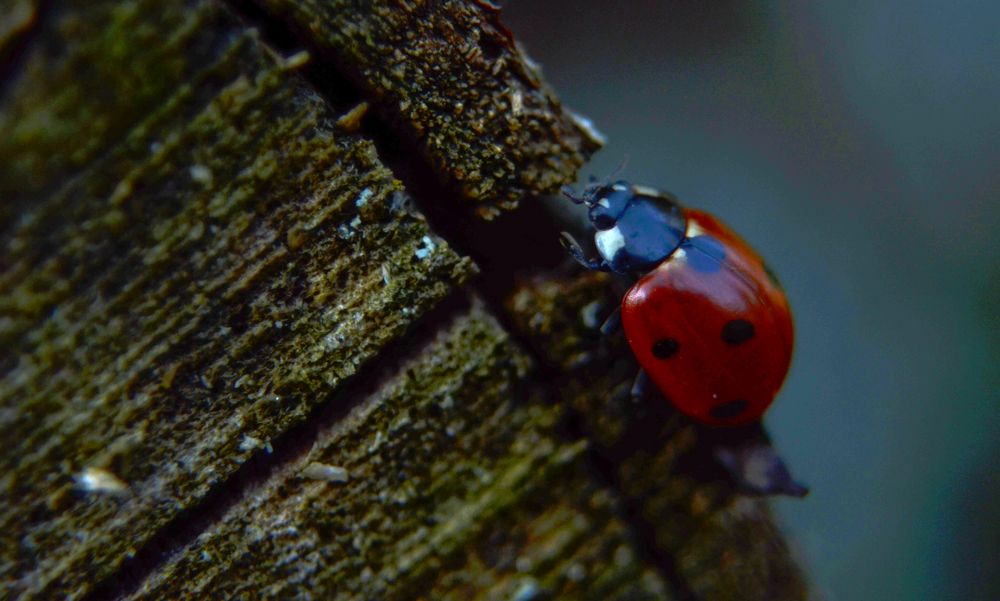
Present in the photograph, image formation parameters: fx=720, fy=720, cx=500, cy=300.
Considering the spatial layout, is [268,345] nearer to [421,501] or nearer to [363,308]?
[363,308]

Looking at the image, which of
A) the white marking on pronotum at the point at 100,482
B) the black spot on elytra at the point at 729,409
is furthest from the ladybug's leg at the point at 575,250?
the white marking on pronotum at the point at 100,482

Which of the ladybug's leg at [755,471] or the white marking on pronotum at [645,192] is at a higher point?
the white marking on pronotum at [645,192]

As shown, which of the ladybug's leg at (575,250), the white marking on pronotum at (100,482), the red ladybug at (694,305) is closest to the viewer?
the white marking on pronotum at (100,482)

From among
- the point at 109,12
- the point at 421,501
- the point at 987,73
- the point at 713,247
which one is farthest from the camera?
the point at 987,73

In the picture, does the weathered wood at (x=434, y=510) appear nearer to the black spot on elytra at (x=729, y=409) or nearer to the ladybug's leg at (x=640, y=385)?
the ladybug's leg at (x=640, y=385)

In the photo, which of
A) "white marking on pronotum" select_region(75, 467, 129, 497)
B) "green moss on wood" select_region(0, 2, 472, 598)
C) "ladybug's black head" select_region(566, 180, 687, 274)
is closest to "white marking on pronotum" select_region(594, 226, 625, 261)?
"ladybug's black head" select_region(566, 180, 687, 274)

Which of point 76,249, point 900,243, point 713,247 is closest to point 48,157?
point 76,249
